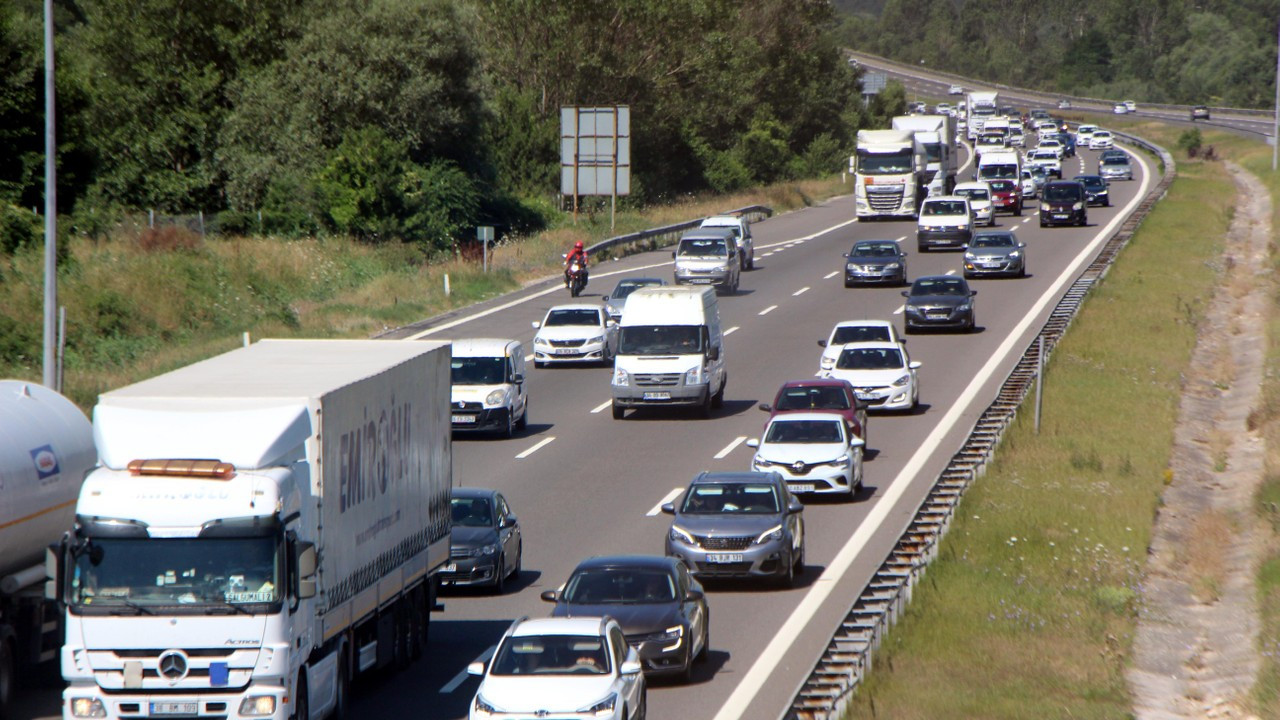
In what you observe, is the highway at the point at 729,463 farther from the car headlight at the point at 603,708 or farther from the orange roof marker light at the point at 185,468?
the orange roof marker light at the point at 185,468

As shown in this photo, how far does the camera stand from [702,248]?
2076 inches

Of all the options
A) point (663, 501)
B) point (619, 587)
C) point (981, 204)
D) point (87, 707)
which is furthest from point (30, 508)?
point (981, 204)

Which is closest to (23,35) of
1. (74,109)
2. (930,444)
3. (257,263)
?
(74,109)

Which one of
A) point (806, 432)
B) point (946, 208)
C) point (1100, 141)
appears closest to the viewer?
point (806, 432)

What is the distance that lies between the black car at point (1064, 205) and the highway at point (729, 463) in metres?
5.85

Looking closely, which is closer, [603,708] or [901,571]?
[603,708]

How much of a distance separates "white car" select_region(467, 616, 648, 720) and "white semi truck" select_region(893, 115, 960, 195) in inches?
2463

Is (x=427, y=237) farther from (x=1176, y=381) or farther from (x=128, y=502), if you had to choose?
(x=128, y=502)

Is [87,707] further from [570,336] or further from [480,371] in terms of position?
[570,336]

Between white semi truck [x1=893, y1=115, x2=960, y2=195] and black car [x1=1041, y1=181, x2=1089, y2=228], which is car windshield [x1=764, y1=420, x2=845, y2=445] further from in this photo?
white semi truck [x1=893, y1=115, x2=960, y2=195]

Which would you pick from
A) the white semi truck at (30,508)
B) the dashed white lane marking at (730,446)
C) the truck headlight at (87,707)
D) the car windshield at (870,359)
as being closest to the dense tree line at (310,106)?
the dashed white lane marking at (730,446)

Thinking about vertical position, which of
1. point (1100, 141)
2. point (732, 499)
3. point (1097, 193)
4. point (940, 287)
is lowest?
point (732, 499)

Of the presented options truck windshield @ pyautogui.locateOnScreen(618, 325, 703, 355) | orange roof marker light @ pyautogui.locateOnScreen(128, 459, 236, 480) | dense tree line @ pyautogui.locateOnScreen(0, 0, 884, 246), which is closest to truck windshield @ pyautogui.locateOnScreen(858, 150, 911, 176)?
dense tree line @ pyautogui.locateOnScreen(0, 0, 884, 246)

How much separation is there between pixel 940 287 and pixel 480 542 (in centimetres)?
2548
